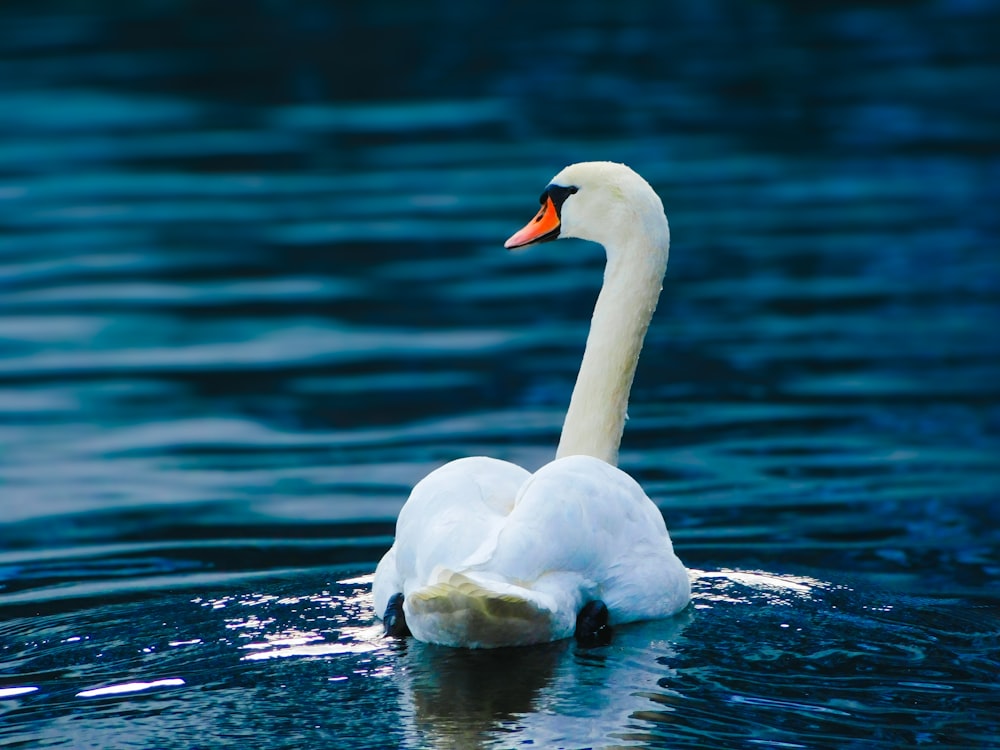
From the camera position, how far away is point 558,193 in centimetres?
787

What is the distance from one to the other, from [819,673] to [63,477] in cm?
488

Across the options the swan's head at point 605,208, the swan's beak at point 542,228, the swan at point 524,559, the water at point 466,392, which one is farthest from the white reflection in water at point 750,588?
the swan's beak at point 542,228

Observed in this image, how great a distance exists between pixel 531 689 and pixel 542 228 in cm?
264

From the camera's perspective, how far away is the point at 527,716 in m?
5.62

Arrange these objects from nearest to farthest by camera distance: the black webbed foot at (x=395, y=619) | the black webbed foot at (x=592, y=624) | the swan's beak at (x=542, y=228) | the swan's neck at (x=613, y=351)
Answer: the black webbed foot at (x=592, y=624)
the black webbed foot at (x=395, y=619)
the swan's neck at (x=613, y=351)
the swan's beak at (x=542, y=228)

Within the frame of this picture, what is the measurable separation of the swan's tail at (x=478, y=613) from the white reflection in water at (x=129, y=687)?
751 mm

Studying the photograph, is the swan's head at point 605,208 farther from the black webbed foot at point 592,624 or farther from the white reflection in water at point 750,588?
the black webbed foot at point 592,624

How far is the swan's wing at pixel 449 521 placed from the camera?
19.7 feet

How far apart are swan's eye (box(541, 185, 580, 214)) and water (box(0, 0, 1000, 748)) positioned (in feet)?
5.03

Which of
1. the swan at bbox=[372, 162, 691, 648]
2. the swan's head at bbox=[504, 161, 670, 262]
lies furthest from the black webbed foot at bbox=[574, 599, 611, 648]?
the swan's head at bbox=[504, 161, 670, 262]

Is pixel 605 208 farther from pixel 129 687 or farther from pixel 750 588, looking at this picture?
pixel 129 687

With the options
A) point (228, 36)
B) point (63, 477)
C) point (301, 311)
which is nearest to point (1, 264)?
point (301, 311)

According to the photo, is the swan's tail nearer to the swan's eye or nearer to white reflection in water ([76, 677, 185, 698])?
white reflection in water ([76, 677, 185, 698])

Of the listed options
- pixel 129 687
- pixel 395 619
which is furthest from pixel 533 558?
pixel 129 687
